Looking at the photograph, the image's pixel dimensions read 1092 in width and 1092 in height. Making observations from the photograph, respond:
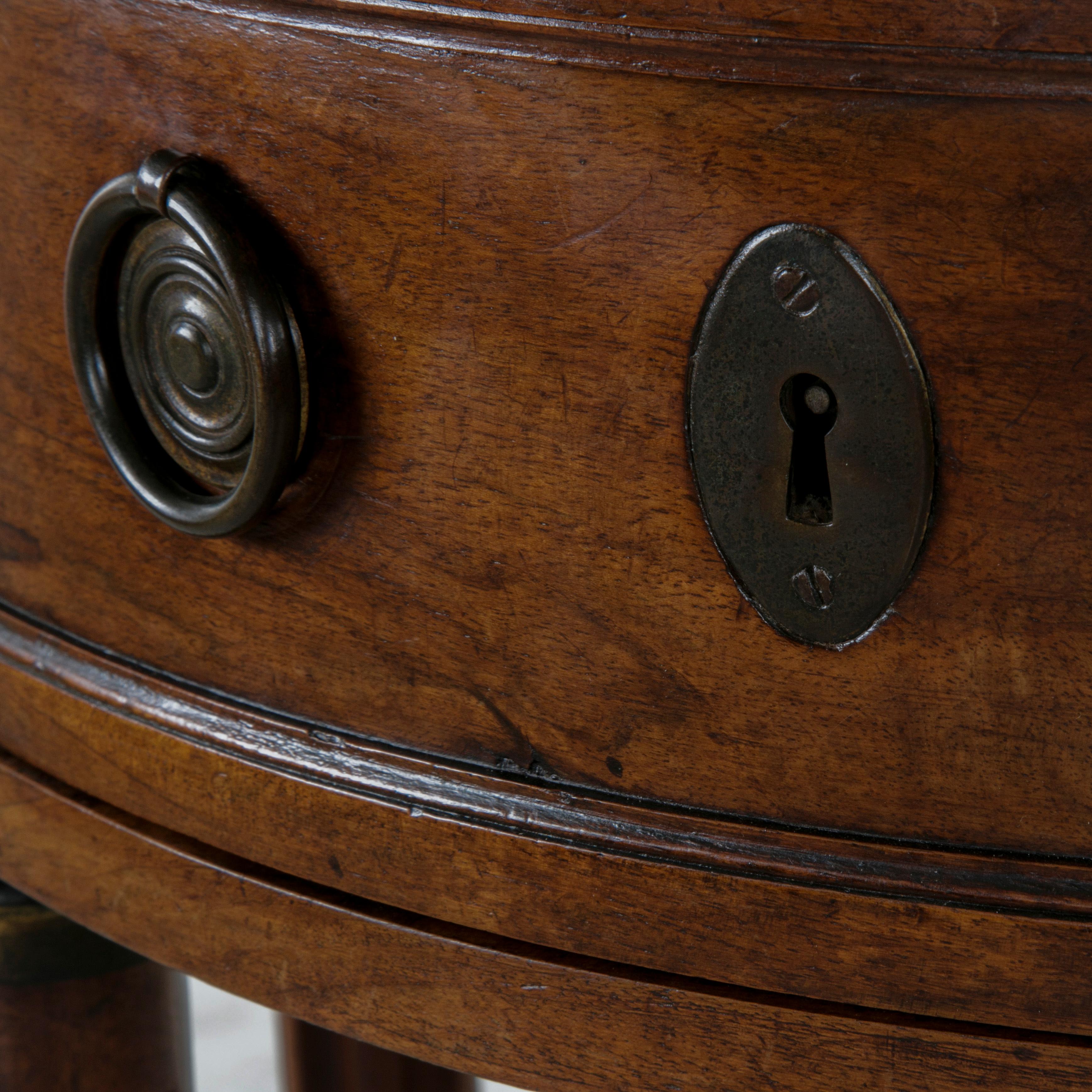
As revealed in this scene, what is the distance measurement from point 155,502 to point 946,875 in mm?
300

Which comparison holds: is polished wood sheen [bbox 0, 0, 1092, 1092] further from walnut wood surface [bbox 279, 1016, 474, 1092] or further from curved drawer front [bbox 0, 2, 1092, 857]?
walnut wood surface [bbox 279, 1016, 474, 1092]

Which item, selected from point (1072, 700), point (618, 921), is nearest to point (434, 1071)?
point (618, 921)

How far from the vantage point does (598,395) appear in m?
0.45

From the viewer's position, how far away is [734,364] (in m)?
0.43

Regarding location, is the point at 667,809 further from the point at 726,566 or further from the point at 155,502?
the point at 155,502

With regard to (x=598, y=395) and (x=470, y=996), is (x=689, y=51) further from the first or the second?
(x=470, y=996)

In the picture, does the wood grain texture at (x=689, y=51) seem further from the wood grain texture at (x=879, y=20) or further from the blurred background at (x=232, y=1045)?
the blurred background at (x=232, y=1045)

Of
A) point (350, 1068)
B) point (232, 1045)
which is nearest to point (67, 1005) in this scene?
point (350, 1068)

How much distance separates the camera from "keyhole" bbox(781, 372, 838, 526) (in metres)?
0.43

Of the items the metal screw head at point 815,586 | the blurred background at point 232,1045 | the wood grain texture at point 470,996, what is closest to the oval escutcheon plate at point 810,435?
the metal screw head at point 815,586

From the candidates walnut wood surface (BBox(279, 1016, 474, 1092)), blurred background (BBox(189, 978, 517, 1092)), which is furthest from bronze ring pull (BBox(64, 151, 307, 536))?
blurred background (BBox(189, 978, 517, 1092))

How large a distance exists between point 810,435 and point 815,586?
1.8 inches

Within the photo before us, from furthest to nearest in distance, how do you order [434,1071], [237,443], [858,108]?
[434,1071] < [237,443] < [858,108]

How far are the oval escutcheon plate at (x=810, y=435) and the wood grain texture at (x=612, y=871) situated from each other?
8 cm
